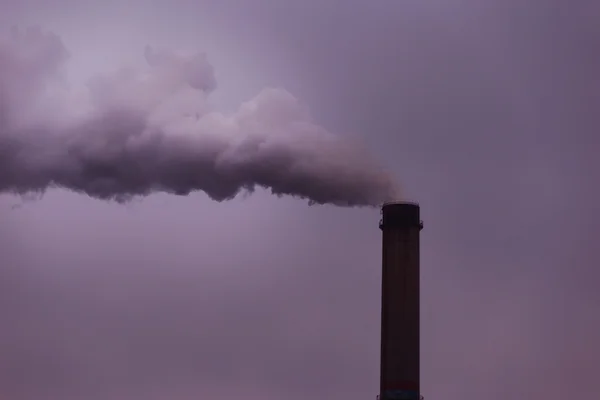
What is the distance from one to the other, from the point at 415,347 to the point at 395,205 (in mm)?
5703

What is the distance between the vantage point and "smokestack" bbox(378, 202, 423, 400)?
33250 millimetres

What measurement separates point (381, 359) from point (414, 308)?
2.41 meters

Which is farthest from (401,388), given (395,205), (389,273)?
(395,205)

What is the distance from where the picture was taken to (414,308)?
1341 inches

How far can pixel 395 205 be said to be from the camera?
3484 centimetres

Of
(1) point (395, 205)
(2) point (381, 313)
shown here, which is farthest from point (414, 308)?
(1) point (395, 205)

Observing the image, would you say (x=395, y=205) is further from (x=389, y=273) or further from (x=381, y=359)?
(x=381, y=359)

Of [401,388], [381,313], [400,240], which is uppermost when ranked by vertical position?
[400,240]

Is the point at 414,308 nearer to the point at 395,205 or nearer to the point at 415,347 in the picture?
the point at 415,347

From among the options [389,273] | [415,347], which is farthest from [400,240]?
[415,347]

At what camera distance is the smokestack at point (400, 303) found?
33.2 m

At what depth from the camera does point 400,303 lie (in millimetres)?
33906

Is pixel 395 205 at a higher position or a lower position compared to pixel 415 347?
higher

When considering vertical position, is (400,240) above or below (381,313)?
above
